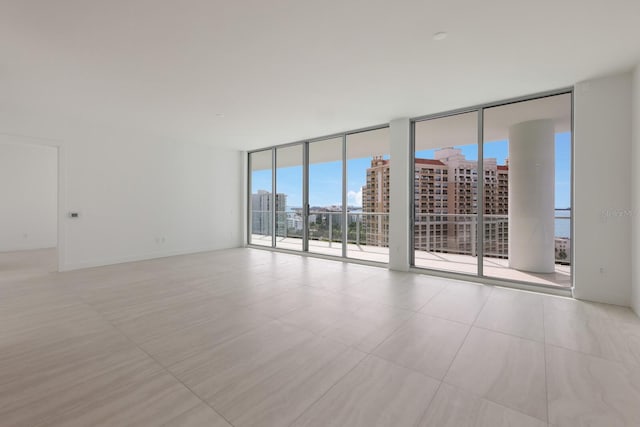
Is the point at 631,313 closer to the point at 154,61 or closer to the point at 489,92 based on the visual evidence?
the point at 489,92

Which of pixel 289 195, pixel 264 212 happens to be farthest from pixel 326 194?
pixel 264 212

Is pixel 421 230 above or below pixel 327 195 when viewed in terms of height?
below

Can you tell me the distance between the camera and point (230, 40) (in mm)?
2457

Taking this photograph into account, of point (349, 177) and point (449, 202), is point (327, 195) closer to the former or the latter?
point (349, 177)

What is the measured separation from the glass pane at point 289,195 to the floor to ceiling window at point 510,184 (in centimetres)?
274

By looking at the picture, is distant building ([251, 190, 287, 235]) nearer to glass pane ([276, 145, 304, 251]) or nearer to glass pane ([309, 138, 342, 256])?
glass pane ([276, 145, 304, 251])

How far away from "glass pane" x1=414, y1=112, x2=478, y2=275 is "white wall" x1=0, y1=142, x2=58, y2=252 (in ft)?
28.4

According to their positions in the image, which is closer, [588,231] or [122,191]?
[588,231]

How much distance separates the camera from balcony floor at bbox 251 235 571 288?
13.3ft

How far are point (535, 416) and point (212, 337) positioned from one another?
2.22 metres

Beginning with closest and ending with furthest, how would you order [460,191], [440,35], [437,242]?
[440,35], [460,191], [437,242]

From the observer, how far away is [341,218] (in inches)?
231

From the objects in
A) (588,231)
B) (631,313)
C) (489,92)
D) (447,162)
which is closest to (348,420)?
(631,313)

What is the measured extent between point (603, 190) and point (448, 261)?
261 centimetres
